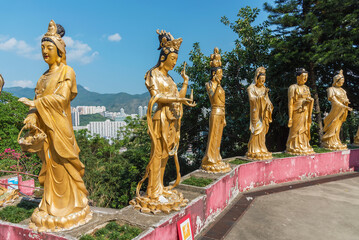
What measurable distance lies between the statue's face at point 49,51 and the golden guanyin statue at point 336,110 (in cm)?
910

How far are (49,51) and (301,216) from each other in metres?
5.71

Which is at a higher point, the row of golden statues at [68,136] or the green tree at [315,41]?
the green tree at [315,41]

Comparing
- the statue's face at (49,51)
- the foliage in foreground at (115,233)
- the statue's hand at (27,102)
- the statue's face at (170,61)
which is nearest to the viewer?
the statue's hand at (27,102)

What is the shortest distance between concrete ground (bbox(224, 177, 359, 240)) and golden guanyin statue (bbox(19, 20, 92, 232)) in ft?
9.32

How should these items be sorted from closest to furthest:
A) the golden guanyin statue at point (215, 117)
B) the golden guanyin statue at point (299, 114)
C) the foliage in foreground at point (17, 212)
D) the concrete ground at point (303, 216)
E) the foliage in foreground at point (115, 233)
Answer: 1. the foliage in foreground at point (115, 233)
2. the foliage in foreground at point (17, 212)
3. the concrete ground at point (303, 216)
4. the golden guanyin statue at point (215, 117)
5. the golden guanyin statue at point (299, 114)

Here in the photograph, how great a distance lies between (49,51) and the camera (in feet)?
11.0

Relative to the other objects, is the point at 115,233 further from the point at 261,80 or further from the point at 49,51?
the point at 261,80

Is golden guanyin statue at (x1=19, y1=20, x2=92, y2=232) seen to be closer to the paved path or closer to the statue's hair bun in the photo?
the statue's hair bun

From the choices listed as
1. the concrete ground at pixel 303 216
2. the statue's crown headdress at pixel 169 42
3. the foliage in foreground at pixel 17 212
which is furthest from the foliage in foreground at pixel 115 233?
the statue's crown headdress at pixel 169 42

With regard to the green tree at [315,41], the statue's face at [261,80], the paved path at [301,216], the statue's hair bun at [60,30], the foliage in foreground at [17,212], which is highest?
the green tree at [315,41]

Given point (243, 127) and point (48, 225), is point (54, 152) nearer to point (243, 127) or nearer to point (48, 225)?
point (48, 225)

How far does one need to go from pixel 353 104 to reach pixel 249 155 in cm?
839

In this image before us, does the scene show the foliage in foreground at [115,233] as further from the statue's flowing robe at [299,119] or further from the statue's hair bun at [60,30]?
the statue's flowing robe at [299,119]

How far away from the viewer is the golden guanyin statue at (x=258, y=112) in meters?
7.22
